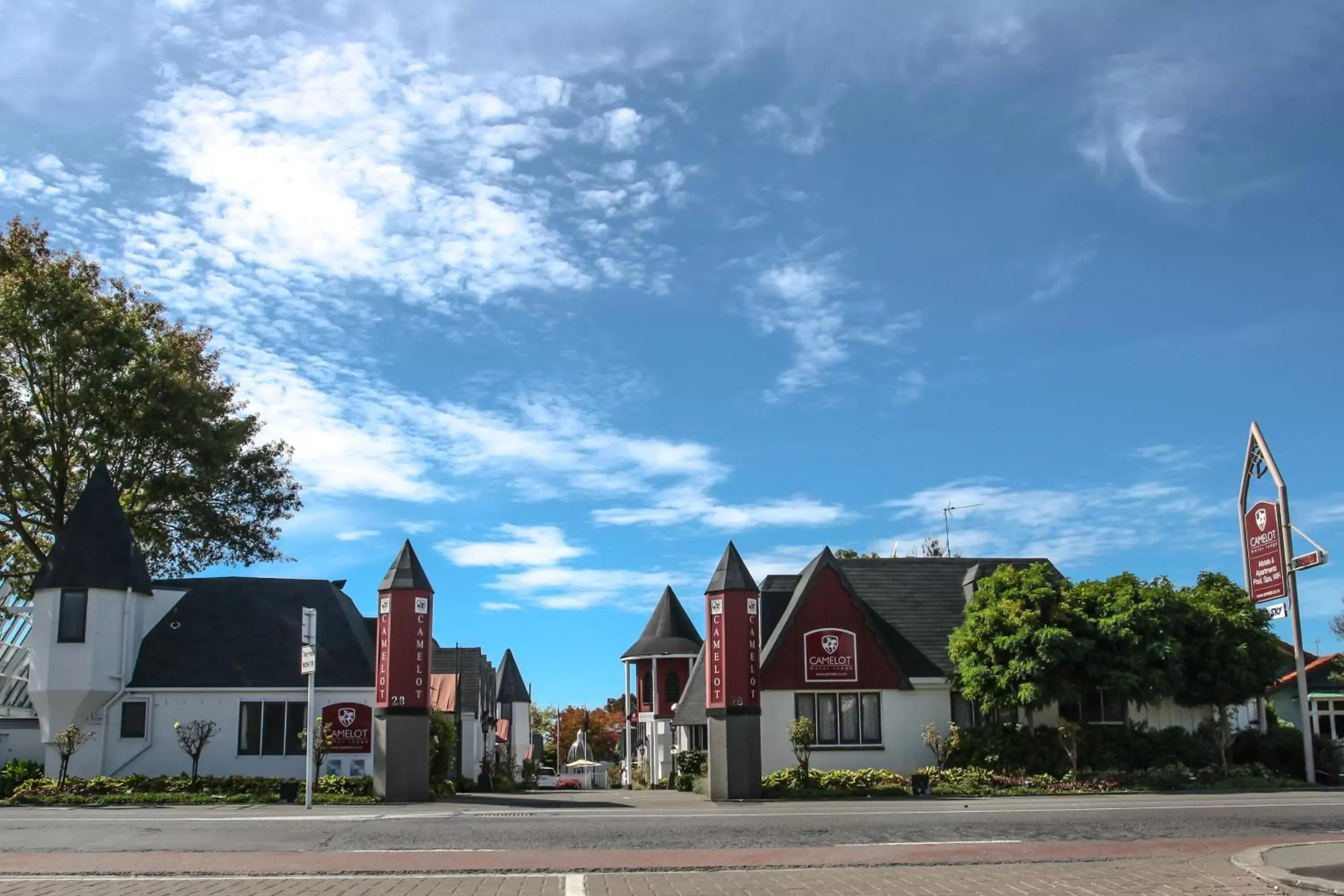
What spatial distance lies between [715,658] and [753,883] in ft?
56.2

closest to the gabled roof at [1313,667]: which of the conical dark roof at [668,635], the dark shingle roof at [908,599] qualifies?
the dark shingle roof at [908,599]

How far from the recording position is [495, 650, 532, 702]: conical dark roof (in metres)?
71.7

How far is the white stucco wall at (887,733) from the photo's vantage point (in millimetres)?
34594

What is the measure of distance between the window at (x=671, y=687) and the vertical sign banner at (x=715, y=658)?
23.8 meters

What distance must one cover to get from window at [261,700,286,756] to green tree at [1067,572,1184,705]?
2251 centimetres

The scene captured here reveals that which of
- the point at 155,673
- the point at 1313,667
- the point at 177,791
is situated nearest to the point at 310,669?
the point at 177,791

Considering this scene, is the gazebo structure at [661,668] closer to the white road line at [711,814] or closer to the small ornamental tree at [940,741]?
the small ornamental tree at [940,741]

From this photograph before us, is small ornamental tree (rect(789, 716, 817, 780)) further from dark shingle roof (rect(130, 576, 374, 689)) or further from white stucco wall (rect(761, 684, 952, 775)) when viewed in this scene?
dark shingle roof (rect(130, 576, 374, 689))

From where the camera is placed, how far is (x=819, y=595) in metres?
35.9

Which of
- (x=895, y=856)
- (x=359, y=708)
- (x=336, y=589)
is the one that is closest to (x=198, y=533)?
(x=336, y=589)

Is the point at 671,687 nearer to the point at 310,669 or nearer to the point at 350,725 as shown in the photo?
the point at 350,725

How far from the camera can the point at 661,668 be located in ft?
179

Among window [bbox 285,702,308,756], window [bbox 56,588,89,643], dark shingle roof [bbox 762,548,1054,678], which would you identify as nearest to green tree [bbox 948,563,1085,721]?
dark shingle roof [bbox 762,548,1054,678]

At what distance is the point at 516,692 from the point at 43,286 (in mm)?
44437
